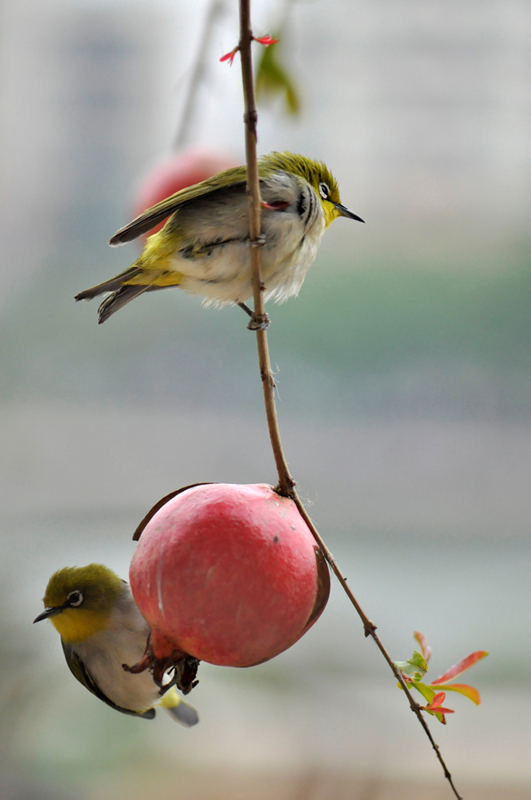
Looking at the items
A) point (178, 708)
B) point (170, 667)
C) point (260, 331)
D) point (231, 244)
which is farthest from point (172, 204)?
point (178, 708)

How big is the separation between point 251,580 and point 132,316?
2.54 meters

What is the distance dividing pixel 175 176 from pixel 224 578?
44 cm

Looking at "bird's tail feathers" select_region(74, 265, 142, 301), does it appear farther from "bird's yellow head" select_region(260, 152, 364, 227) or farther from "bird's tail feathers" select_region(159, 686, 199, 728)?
"bird's tail feathers" select_region(159, 686, 199, 728)

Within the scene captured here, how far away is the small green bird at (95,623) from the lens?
48cm

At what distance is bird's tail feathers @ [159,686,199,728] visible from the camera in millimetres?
567

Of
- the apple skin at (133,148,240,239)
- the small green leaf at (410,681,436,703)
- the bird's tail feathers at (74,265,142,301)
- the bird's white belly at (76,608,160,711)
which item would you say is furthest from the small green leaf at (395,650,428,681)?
the apple skin at (133,148,240,239)

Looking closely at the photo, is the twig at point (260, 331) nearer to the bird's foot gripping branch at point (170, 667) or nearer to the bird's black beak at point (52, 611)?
the bird's foot gripping branch at point (170, 667)

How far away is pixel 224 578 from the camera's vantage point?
32 cm

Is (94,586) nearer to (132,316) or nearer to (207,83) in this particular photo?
(207,83)

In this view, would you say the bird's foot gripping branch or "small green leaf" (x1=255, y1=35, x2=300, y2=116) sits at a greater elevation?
"small green leaf" (x1=255, y1=35, x2=300, y2=116)

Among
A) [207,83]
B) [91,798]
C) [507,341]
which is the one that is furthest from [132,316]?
[207,83]

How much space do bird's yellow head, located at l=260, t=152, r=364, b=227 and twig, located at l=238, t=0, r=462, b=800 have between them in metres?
0.20

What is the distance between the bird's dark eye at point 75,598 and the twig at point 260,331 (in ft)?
0.67

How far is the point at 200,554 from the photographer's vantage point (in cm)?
33
